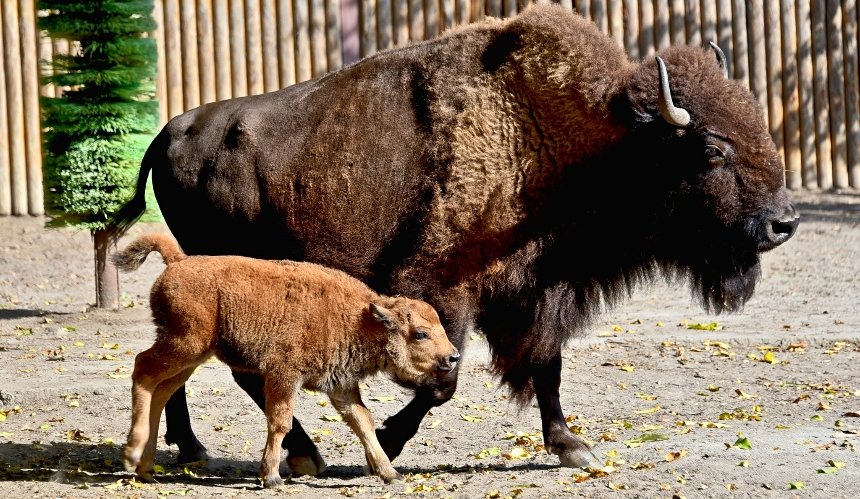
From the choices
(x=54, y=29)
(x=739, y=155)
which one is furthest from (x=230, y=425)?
(x=54, y=29)

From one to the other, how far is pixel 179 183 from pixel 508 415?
8.67 feet

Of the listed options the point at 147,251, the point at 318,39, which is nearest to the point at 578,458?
the point at 147,251

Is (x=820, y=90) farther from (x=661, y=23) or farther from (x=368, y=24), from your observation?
(x=368, y=24)

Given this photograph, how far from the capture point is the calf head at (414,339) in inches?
244

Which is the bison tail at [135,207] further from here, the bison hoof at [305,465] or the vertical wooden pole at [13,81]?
the vertical wooden pole at [13,81]

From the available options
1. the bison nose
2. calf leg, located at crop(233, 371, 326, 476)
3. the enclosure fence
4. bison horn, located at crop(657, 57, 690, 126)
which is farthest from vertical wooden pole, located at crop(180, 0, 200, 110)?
the bison nose

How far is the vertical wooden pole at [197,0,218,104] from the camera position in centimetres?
1418

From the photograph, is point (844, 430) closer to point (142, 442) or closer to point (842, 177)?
point (142, 442)

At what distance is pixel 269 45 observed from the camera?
47.3 ft

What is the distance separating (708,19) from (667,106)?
9.29m

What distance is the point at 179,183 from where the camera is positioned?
7.11 m

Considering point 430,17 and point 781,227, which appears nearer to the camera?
point 781,227

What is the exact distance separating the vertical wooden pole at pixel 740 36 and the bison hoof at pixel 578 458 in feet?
31.1

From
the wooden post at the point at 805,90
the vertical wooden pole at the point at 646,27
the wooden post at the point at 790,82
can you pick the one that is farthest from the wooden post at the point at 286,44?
the wooden post at the point at 805,90
